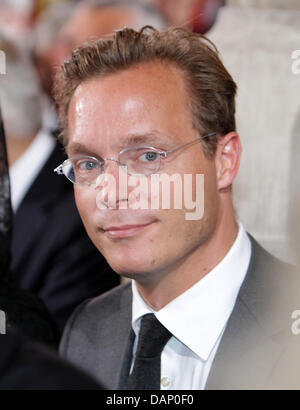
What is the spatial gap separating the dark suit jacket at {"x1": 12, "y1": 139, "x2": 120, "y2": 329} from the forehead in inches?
19.7

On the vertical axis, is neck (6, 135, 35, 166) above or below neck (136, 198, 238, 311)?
above

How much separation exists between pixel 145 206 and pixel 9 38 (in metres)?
0.78

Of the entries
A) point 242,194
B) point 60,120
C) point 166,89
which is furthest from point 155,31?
point 242,194

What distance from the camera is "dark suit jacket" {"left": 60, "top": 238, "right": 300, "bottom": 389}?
0.86 m

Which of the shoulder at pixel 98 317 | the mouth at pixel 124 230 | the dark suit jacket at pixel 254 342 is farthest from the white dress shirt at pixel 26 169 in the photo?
the mouth at pixel 124 230

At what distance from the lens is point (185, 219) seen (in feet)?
2.85

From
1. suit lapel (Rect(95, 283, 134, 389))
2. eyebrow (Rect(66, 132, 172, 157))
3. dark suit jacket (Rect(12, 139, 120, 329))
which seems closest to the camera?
eyebrow (Rect(66, 132, 172, 157))

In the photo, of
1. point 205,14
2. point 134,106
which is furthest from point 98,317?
point 205,14

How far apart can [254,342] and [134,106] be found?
38 cm

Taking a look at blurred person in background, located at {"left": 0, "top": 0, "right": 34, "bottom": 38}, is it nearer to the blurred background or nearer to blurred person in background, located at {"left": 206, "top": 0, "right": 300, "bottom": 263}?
the blurred background

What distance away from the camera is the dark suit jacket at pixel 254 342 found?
86cm

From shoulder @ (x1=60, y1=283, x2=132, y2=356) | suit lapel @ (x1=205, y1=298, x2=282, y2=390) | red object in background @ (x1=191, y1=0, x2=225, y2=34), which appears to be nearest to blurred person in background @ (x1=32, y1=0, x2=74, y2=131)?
red object in background @ (x1=191, y1=0, x2=225, y2=34)

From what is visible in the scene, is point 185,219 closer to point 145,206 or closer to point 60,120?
point 145,206
